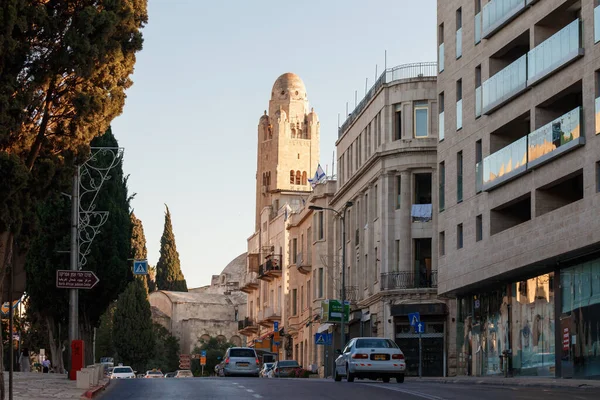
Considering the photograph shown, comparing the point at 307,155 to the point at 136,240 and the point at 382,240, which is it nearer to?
the point at 136,240

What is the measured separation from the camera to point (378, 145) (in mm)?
64438

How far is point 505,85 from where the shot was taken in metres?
45.7

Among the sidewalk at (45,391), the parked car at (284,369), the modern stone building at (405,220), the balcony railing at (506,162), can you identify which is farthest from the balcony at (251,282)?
the sidewalk at (45,391)

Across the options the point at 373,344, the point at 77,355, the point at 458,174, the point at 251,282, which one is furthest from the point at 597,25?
the point at 251,282

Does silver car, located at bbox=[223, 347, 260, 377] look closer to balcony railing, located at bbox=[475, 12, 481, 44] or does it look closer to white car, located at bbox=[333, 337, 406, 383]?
balcony railing, located at bbox=[475, 12, 481, 44]

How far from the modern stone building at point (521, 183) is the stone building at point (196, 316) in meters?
89.7

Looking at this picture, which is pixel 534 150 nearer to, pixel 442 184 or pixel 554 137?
pixel 554 137

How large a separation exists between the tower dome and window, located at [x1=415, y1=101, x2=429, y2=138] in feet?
280

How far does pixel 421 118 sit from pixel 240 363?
16491 mm

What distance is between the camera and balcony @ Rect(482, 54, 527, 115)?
44062mm

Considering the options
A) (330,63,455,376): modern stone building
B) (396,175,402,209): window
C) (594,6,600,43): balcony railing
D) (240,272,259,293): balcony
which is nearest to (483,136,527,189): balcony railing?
(594,6,600,43): balcony railing

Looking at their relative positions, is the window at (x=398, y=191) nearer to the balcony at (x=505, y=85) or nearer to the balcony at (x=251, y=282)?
the balcony at (x=505, y=85)

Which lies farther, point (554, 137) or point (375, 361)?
point (554, 137)

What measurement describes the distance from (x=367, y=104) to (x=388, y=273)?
1090cm
